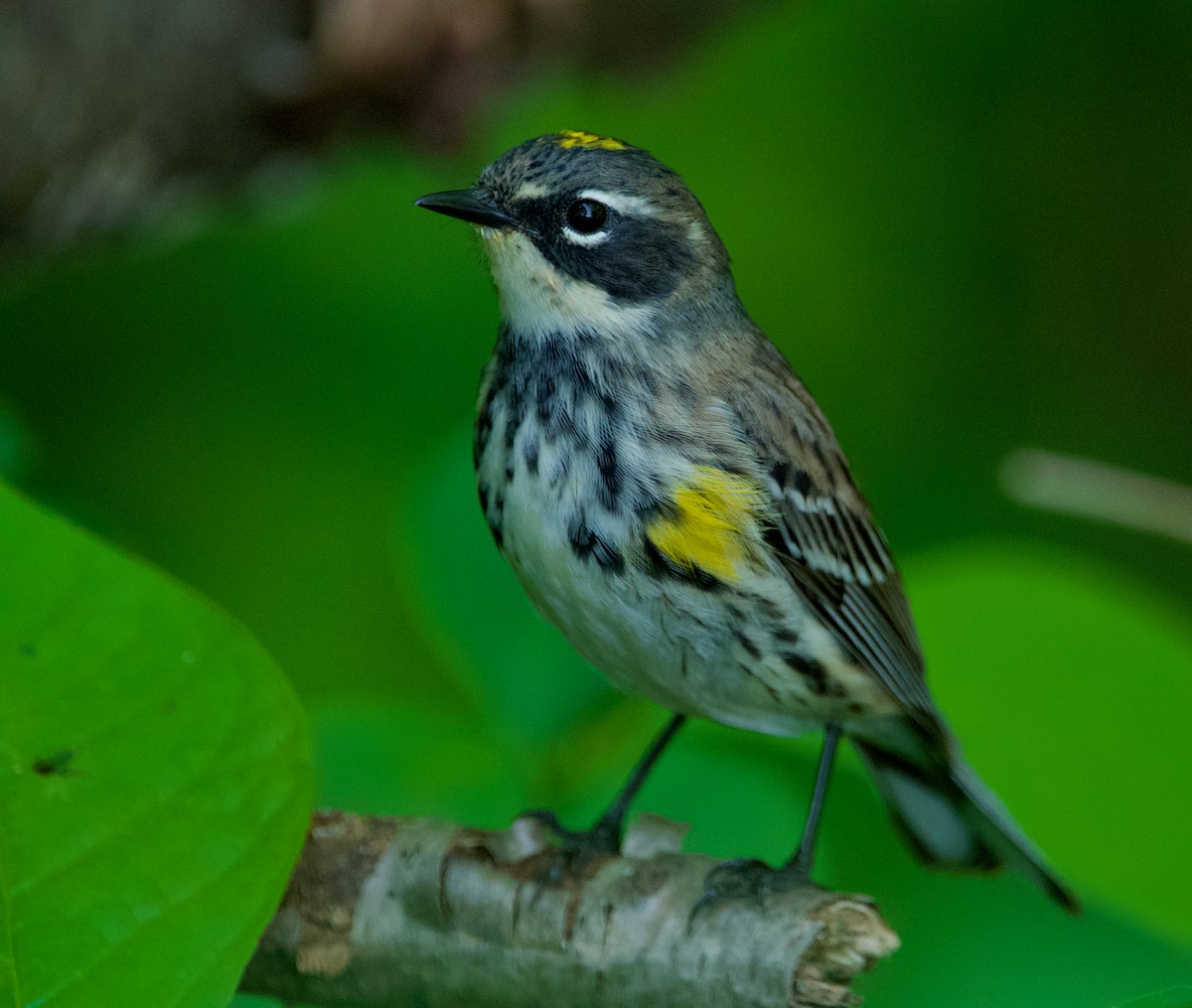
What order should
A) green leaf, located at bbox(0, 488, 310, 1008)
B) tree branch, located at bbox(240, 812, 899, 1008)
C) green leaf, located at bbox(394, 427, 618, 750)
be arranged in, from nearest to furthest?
green leaf, located at bbox(0, 488, 310, 1008)
tree branch, located at bbox(240, 812, 899, 1008)
green leaf, located at bbox(394, 427, 618, 750)

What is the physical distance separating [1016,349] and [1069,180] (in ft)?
2.11

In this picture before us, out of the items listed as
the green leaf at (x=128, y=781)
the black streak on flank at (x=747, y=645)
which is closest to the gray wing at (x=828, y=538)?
the black streak on flank at (x=747, y=645)

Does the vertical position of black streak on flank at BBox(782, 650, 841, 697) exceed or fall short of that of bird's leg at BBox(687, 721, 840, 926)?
it exceeds it

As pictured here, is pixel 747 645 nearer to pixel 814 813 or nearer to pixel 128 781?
pixel 814 813

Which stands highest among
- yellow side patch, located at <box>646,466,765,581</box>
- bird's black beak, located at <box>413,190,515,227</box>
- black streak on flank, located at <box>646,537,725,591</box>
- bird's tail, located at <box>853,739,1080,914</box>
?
bird's black beak, located at <box>413,190,515,227</box>

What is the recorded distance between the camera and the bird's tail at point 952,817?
8.19 ft

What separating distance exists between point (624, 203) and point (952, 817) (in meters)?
1.32

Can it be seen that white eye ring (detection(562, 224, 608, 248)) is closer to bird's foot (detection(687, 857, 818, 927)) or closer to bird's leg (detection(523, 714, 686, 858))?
bird's leg (detection(523, 714, 686, 858))

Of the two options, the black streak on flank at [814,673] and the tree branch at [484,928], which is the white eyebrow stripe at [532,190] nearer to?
the black streak on flank at [814,673]

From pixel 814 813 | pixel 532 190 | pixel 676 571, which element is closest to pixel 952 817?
pixel 814 813

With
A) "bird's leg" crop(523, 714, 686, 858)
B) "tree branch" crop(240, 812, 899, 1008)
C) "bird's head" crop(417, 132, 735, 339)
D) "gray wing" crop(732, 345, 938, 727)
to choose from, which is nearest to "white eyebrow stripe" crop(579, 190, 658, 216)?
"bird's head" crop(417, 132, 735, 339)

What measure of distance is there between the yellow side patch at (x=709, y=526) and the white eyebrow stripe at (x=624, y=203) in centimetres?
46

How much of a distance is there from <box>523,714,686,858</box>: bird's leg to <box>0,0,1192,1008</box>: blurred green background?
231 mm

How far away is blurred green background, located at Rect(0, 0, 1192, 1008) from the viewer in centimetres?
383
